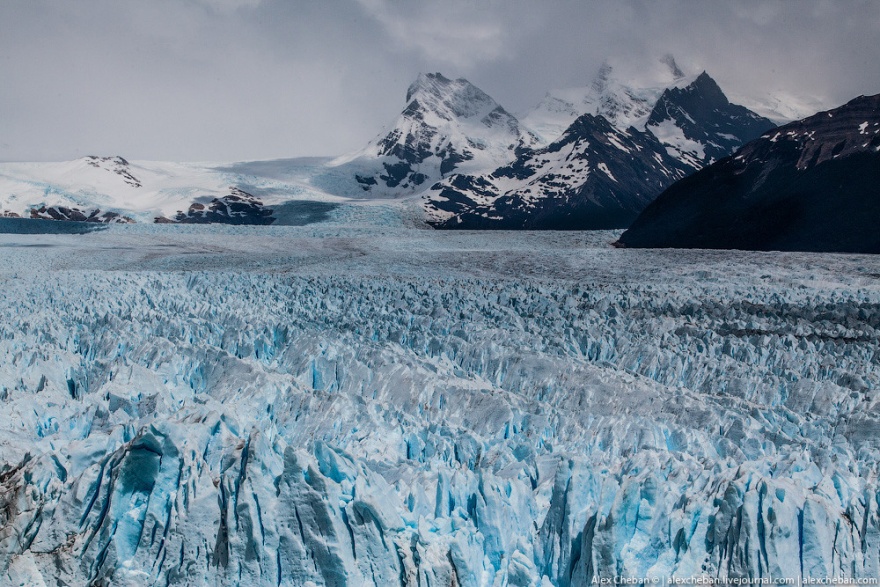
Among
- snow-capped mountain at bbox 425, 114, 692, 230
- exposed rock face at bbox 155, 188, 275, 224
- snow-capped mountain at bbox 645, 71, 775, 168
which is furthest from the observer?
snow-capped mountain at bbox 645, 71, 775, 168

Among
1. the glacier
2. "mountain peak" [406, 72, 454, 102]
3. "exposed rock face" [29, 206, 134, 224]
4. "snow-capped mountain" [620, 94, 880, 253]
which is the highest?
"mountain peak" [406, 72, 454, 102]

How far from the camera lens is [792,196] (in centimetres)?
2491

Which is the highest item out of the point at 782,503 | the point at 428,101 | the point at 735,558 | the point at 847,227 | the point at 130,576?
the point at 428,101

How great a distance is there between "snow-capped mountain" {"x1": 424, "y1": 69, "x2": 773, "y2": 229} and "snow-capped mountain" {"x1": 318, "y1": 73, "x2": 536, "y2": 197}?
8.49 metres

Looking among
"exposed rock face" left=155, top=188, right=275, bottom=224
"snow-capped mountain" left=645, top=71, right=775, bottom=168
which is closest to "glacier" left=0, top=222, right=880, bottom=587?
"exposed rock face" left=155, top=188, right=275, bottom=224

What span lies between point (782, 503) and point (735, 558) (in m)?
0.46

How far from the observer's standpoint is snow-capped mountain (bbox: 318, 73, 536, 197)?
72500mm

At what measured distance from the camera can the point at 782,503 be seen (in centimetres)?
441

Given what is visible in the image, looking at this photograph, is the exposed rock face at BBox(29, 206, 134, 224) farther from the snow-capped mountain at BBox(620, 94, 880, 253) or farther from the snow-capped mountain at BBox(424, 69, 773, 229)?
the snow-capped mountain at BBox(620, 94, 880, 253)

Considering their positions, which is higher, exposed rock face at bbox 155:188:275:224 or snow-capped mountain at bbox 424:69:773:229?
snow-capped mountain at bbox 424:69:773:229

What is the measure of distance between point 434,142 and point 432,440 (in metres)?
79.0

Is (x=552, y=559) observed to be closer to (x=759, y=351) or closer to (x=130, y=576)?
(x=130, y=576)

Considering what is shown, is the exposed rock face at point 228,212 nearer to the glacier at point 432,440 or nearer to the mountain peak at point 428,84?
the glacier at point 432,440

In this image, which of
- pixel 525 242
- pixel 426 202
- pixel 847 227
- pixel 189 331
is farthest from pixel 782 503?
pixel 426 202
